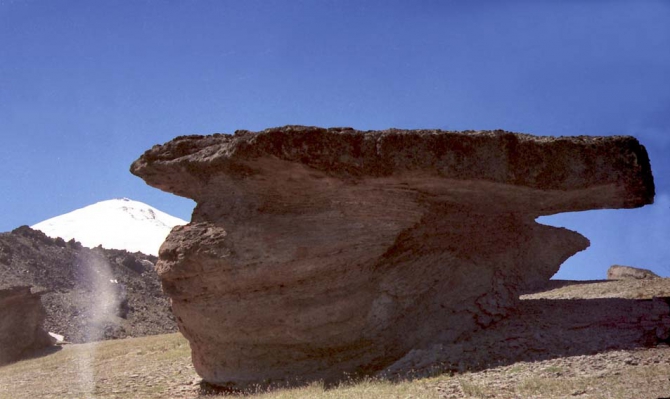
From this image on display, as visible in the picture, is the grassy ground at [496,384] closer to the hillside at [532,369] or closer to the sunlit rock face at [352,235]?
the hillside at [532,369]

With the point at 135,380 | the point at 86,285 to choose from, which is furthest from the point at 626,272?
the point at 86,285

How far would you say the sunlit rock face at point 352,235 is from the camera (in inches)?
450

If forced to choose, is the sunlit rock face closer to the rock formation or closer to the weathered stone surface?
the weathered stone surface

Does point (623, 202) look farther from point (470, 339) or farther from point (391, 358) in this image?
point (391, 358)

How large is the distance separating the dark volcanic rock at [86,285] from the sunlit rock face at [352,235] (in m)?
24.0

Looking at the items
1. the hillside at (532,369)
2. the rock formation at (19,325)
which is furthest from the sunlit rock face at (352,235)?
the rock formation at (19,325)

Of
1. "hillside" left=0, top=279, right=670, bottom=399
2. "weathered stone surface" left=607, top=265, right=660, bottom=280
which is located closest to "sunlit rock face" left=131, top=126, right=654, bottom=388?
"hillside" left=0, top=279, right=670, bottom=399

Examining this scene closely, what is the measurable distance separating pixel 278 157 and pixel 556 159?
5.51m

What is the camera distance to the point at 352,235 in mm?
12156

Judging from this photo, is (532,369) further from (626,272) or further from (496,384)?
(626,272)

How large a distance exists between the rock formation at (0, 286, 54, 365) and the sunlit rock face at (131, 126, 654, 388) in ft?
58.2

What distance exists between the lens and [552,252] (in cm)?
1666

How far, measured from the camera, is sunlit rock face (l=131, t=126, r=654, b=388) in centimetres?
1144

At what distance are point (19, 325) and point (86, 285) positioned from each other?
16002 mm
